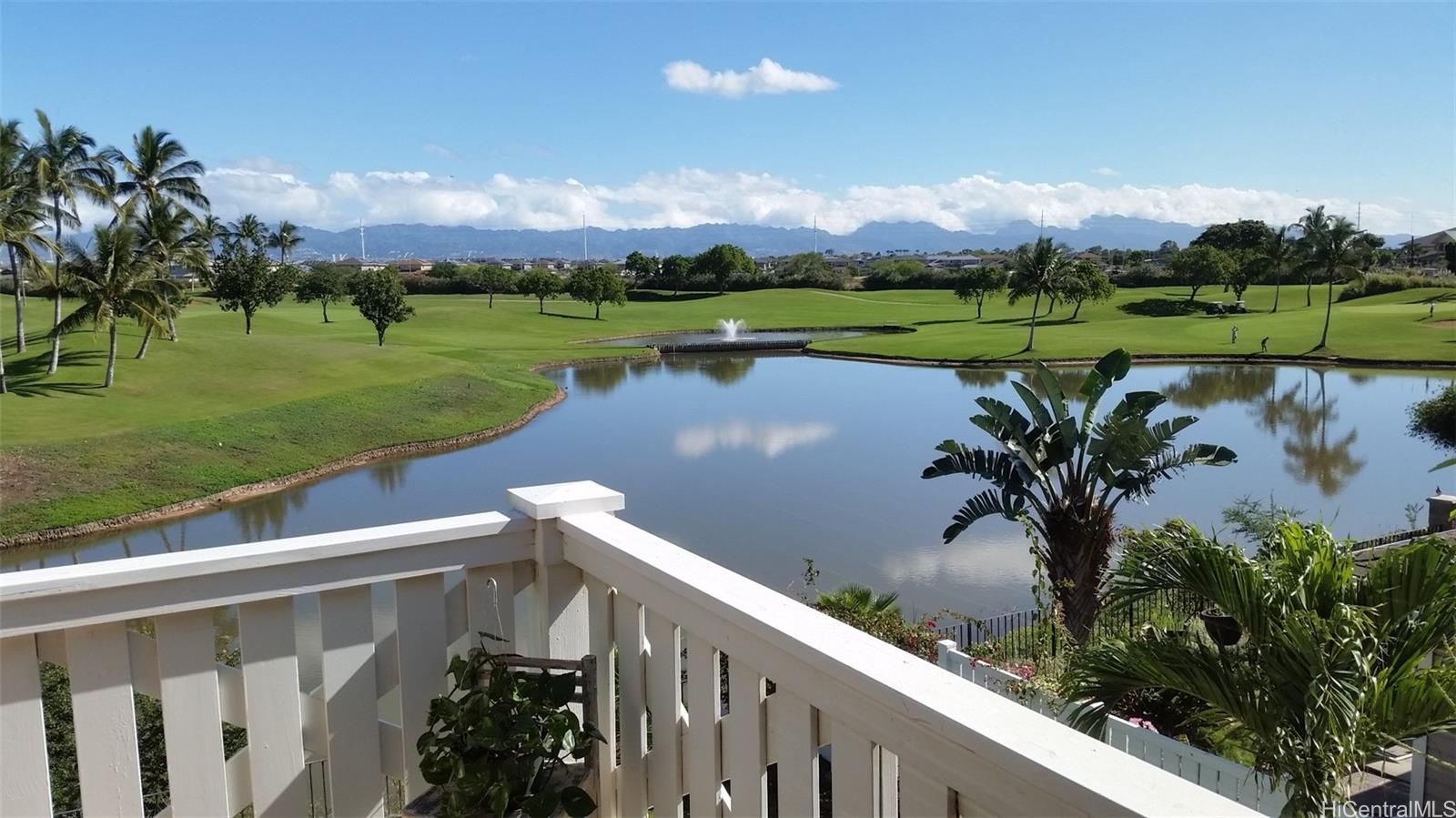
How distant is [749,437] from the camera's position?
91.5 ft

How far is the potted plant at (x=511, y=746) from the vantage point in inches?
77.3

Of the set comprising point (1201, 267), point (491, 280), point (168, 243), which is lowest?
point (491, 280)

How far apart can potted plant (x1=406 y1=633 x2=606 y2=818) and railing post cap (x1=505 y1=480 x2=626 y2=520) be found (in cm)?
34

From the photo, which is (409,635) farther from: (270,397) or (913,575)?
(270,397)

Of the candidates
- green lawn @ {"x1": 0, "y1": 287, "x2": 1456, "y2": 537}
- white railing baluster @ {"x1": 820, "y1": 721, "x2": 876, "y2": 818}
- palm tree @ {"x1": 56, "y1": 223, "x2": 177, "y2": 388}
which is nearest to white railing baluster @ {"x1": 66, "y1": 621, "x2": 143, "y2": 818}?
white railing baluster @ {"x1": 820, "y1": 721, "x2": 876, "y2": 818}

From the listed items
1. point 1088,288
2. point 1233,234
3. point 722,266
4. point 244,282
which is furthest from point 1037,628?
point 1233,234

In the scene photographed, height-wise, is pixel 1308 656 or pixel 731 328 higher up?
pixel 1308 656

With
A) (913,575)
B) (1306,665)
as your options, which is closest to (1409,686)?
(1306,665)

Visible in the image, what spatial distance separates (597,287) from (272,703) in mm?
68832

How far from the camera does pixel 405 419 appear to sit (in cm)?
2947

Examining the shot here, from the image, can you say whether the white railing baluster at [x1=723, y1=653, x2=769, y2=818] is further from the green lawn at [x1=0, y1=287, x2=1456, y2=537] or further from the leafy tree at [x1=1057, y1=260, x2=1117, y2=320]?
the leafy tree at [x1=1057, y1=260, x2=1117, y2=320]

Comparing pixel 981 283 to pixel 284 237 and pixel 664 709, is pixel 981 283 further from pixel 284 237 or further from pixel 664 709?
pixel 664 709

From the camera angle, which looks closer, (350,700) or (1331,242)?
(350,700)

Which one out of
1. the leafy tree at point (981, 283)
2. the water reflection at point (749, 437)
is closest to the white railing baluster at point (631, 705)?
the water reflection at point (749, 437)
